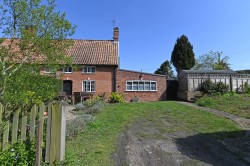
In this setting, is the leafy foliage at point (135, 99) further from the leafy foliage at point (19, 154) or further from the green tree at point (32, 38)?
the leafy foliage at point (19, 154)

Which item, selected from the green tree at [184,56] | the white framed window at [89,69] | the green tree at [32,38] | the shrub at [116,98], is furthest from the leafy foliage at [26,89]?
the green tree at [184,56]

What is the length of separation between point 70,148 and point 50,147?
1.51 meters

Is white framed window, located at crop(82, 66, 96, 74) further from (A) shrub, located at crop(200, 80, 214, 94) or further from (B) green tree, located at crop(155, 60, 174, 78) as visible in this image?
(B) green tree, located at crop(155, 60, 174, 78)

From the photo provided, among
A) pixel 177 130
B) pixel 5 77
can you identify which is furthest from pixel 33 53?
pixel 177 130

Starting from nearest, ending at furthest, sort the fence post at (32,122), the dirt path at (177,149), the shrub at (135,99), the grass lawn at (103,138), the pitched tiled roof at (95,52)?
1. the fence post at (32,122)
2. the grass lawn at (103,138)
3. the dirt path at (177,149)
4. the shrub at (135,99)
5. the pitched tiled roof at (95,52)

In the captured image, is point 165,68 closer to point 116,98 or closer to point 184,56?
point 184,56

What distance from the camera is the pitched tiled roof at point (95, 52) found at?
2649 centimetres

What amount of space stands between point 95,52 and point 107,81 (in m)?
4.27

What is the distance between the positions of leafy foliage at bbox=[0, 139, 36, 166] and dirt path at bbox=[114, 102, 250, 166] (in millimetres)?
1833

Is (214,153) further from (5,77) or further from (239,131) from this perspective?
(5,77)

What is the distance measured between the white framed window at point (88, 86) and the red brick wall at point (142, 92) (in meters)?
2.94

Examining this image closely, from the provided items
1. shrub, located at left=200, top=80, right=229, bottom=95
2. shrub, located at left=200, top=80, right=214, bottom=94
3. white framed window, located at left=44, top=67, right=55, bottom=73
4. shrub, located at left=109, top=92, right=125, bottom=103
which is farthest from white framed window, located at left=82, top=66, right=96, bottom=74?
white framed window, located at left=44, top=67, right=55, bottom=73

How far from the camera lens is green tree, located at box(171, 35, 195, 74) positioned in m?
46.3

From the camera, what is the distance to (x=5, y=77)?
19.4 feet
